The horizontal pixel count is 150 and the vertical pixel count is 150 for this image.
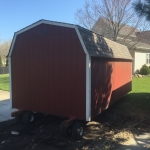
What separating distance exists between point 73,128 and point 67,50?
2167mm

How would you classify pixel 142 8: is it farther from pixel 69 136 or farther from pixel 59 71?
pixel 69 136

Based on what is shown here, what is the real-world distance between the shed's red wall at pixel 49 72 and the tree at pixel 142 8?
2577 mm

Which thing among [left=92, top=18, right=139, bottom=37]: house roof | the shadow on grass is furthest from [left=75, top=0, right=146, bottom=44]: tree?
the shadow on grass

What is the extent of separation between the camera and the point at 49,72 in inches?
225

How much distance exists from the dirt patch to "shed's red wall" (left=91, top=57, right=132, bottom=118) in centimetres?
54

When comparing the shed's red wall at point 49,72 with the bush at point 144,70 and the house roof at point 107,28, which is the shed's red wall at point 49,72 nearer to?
the house roof at point 107,28

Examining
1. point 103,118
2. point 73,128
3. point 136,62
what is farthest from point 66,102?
point 136,62

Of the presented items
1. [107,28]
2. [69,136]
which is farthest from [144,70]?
[69,136]

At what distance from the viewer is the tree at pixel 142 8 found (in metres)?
6.07

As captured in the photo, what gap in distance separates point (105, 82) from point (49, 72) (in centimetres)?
192

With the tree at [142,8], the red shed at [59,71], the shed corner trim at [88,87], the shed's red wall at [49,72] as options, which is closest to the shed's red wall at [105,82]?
the red shed at [59,71]

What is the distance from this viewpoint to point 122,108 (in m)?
7.73

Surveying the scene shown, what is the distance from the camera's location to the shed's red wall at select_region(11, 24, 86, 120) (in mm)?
5188

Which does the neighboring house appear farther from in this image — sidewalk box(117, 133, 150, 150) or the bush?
sidewalk box(117, 133, 150, 150)
